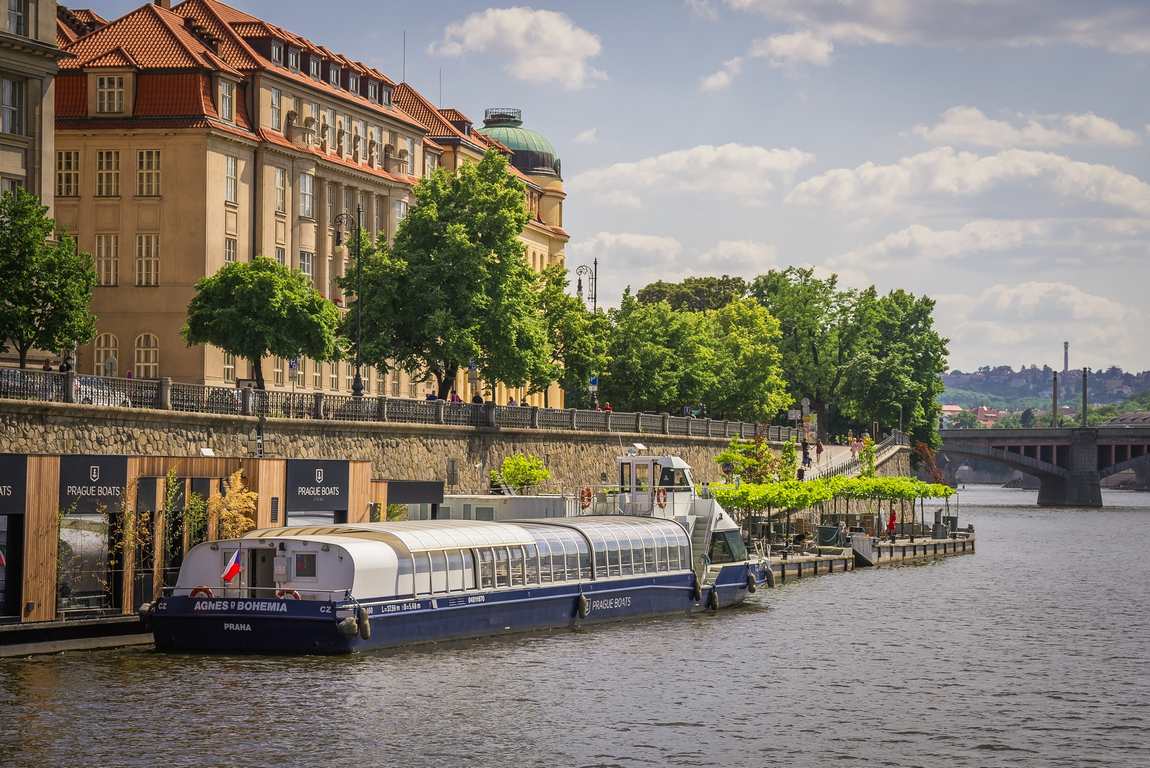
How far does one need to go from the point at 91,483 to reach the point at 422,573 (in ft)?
31.3

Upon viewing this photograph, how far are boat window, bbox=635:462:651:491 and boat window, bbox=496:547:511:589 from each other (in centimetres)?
1546

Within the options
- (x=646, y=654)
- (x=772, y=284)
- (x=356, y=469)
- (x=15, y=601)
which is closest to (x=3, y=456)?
(x=15, y=601)

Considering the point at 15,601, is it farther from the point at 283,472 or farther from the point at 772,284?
the point at 772,284

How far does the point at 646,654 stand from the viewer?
53406mm

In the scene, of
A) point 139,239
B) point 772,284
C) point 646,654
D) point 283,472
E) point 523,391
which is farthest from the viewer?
point 772,284

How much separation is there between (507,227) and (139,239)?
18834 mm

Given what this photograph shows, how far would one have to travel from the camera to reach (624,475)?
71.4 meters

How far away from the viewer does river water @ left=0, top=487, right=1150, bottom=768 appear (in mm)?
37969

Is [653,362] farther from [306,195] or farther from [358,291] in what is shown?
[358,291]

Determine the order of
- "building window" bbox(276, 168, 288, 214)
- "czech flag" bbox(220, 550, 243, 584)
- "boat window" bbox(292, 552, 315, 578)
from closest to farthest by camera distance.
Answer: "czech flag" bbox(220, 550, 243, 584) → "boat window" bbox(292, 552, 315, 578) → "building window" bbox(276, 168, 288, 214)

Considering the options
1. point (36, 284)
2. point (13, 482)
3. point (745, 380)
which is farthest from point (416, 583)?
point (745, 380)

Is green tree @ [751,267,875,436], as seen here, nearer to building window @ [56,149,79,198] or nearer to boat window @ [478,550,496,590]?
building window @ [56,149,79,198]

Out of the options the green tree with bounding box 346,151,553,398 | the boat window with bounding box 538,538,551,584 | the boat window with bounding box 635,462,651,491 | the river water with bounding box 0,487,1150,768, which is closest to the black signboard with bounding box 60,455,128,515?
the river water with bounding box 0,487,1150,768

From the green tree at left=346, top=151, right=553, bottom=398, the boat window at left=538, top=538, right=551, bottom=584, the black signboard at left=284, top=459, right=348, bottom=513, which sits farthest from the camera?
the green tree at left=346, top=151, right=553, bottom=398
